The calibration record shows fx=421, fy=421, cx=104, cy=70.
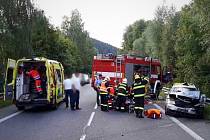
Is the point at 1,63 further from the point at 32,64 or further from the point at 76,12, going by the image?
the point at 76,12

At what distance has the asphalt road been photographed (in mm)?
12016

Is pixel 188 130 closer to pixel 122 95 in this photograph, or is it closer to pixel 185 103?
pixel 185 103

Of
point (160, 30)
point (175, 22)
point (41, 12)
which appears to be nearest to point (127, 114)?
point (41, 12)

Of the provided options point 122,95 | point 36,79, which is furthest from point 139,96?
point 36,79

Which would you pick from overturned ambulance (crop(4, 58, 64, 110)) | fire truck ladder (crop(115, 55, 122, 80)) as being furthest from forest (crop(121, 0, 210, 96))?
overturned ambulance (crop(4, 58, 64, 110))

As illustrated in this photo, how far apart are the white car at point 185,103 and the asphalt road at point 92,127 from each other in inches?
18.3

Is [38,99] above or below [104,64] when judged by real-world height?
below

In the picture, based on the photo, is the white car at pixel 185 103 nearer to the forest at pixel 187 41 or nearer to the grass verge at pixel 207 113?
the grass verge at pixel 207 113

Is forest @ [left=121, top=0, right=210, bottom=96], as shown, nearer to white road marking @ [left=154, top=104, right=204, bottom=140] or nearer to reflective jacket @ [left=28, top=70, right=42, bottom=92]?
white road marking @ [left=154, top=104, right=204, bottom=140]

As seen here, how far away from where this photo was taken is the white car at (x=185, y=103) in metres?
17.5

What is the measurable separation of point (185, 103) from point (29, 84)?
729 cm

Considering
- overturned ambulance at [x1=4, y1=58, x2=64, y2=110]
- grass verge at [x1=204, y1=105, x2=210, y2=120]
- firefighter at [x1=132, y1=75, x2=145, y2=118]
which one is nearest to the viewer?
firefighter at [x1=132, y1=75, x2=145, y2=118]

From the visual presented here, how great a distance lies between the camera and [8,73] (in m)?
19.9

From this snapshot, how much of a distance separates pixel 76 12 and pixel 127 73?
2880 inches
